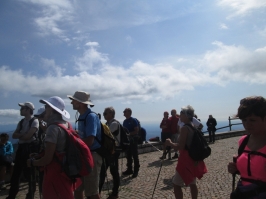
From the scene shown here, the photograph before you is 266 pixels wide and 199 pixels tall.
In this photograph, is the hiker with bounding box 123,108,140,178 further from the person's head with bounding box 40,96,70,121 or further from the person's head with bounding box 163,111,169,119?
the person's head with bounding box 40,96,70,121

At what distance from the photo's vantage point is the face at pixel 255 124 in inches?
86.7

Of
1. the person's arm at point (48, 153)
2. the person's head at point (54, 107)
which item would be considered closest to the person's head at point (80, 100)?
the person's head at point (54, 107)

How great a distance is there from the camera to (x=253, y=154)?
219 centimetres

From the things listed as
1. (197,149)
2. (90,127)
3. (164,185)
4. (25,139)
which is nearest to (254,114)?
(197,149)

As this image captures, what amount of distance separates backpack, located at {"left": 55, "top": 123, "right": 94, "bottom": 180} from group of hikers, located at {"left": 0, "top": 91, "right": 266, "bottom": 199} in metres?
0.03

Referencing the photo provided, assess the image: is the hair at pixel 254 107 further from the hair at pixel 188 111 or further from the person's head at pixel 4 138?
the person's head at pixel 4 138

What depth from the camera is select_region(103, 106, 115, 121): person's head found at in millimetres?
6008

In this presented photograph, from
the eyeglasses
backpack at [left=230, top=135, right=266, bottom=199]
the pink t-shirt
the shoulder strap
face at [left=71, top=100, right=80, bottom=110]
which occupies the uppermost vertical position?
face at [left=71, top=100, right=80, bottom=110]

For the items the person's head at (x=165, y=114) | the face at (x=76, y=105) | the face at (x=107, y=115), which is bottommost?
the person's head at (x=165, y=114)

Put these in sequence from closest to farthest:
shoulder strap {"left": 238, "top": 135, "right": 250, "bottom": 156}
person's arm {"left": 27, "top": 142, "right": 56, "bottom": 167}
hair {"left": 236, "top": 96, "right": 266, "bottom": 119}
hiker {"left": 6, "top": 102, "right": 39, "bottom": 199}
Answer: hair {"left": 236, "top": 96, "right": 266, "bottom": 119} < shoulder strap {"left": 238, "top": 135, "right": 250, "bottom": 156} < person's arm {"left": 27, "top": 142, "right": 56, "bottom": 167} < hiker {"left": 6, "top": 102, "right": 39, "bottom": 199}

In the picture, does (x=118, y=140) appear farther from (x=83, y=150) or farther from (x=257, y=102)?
(x=257, y=102)

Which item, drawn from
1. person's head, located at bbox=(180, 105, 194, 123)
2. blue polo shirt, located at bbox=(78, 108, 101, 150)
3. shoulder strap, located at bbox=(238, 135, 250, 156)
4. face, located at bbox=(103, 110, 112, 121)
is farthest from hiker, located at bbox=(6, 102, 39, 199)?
shoulder strap, located at bbox=(238, 135, 250, 156)

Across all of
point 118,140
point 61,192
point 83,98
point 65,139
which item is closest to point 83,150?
point 65,139

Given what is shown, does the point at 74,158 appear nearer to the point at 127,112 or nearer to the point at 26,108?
the point at 26,108
